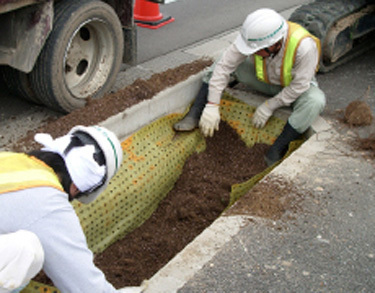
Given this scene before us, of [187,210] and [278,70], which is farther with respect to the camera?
[278,70]

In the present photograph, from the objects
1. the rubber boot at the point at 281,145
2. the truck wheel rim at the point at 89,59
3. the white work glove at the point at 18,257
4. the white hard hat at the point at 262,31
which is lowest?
the rubber boot at the point at 281,145

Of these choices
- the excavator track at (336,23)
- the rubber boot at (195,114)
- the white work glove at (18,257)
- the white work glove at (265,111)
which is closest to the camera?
the white work glove at (18,257)

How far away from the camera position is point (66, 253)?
1946mm

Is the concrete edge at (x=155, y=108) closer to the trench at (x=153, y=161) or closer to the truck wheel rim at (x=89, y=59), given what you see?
the trench at (x=153, y=161)

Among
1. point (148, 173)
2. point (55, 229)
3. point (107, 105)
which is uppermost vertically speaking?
point (55, 229)

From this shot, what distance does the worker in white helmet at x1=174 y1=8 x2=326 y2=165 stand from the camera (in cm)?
396

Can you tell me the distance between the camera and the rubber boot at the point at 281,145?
4207mm

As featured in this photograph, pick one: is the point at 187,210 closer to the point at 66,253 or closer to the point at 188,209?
the point at 188,209

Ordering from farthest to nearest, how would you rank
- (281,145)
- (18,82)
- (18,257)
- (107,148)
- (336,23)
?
(336,23) < (18,82) < (281,145) < (107,148) < (18,257)

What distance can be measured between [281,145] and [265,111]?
1.18ft

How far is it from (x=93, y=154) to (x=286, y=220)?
4.97 feet

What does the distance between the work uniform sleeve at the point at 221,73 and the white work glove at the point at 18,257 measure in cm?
285

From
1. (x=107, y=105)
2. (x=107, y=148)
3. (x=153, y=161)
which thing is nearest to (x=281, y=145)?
(x=153, y=161)

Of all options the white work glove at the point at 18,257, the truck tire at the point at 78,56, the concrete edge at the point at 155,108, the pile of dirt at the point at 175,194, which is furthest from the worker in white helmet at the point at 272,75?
the white work glove at the point at 18,257
